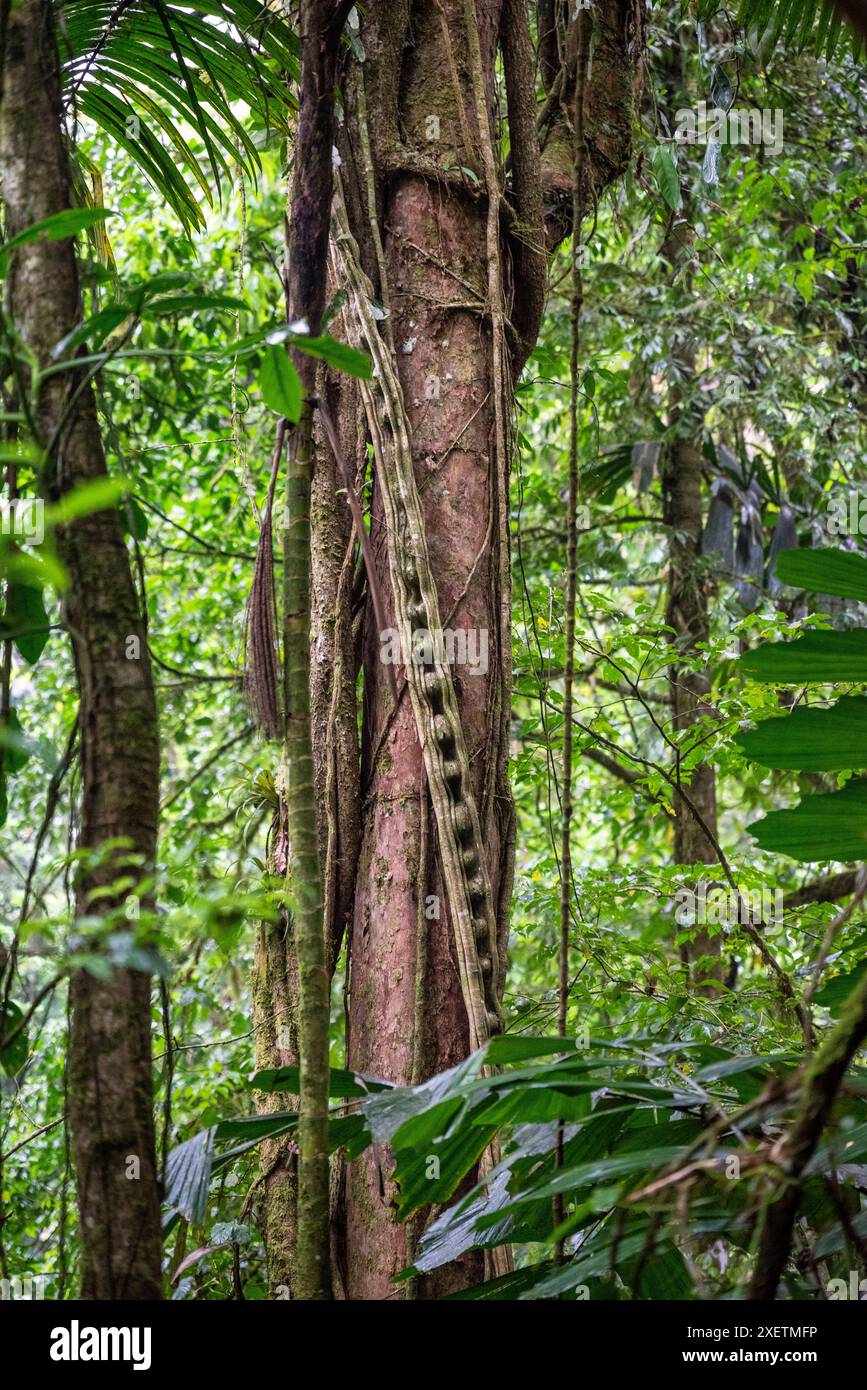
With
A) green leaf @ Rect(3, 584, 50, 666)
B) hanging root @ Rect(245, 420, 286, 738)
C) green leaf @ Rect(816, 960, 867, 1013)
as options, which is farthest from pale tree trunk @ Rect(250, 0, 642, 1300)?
green leaf @ Rect(3, 584, 50, 666)

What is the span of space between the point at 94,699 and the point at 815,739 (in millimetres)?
726

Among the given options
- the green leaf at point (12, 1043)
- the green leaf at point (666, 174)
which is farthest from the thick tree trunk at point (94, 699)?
the green leaf at point (666, 174)

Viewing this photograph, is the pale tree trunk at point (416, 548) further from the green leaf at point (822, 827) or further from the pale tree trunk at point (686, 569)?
the pale tree trunk at point (686, 569)

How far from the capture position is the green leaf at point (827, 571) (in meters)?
1.15

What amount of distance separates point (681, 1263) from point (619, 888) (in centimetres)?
198

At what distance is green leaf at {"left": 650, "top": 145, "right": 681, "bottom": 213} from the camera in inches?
114

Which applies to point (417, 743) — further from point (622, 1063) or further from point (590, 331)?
point (590, 331)

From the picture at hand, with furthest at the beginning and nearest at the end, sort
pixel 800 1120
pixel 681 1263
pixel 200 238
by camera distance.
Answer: pixel 200 238
pixel 681 1263
pixel 800 1120

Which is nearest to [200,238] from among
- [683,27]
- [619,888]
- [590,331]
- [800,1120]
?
[590,331]

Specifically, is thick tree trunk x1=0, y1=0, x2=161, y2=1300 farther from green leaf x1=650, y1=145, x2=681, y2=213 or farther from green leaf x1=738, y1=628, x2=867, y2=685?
green leaf x1=650, y1=145, x2=681, y2=213

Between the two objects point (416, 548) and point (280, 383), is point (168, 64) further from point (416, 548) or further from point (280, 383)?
point (280, 383)

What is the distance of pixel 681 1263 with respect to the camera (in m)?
1.29

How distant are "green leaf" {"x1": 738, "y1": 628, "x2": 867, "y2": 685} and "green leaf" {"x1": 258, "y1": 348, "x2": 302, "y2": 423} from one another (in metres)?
0.52

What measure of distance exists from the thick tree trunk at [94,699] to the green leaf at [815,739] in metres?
0.63
